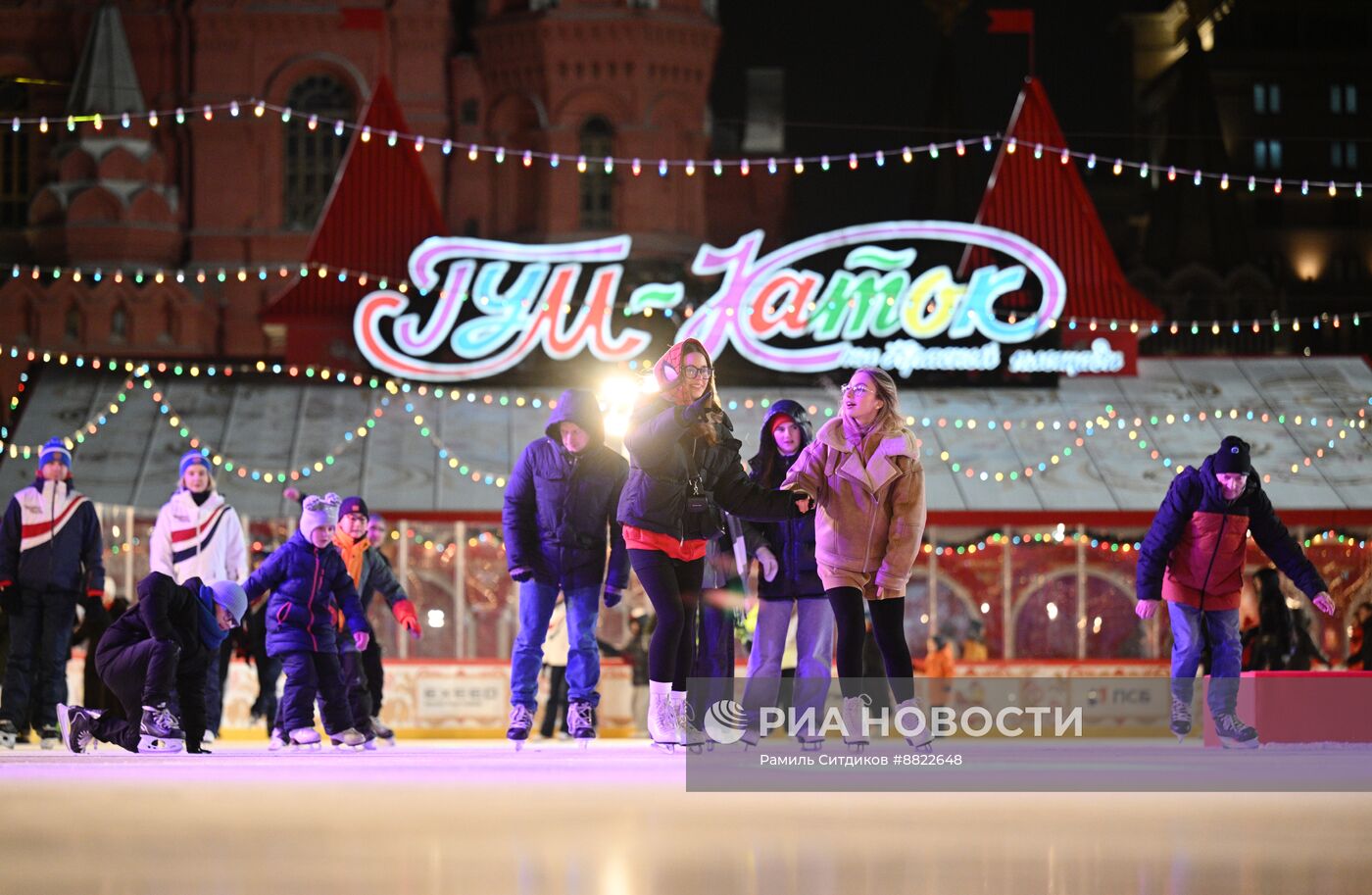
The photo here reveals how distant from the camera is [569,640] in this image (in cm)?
1012

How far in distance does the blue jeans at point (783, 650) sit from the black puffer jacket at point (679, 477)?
837mm

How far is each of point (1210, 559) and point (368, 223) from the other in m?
18.0

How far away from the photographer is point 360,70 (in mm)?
35938

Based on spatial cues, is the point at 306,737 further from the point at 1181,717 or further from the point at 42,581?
the point at 1181,717

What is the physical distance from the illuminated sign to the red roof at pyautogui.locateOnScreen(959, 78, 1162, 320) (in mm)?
1706

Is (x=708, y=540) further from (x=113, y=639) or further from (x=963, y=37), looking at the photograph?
(x=963, y=37)

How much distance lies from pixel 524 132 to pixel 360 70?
2.85 metres

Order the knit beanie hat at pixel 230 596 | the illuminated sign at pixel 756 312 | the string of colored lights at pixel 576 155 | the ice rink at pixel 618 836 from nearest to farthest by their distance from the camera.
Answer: the ice rink at pixel 618 836 < the knit beanie hat at pixel 230 596 < the illuminated sign at pixel 756 312 < the string of colored lights at pixel 576 155

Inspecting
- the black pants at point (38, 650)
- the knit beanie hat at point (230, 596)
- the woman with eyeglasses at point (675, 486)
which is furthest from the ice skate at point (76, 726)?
the woman with eyeglasses at point (675, 486)

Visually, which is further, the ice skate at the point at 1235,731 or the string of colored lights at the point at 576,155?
the string of colored lights at the point at 576,155

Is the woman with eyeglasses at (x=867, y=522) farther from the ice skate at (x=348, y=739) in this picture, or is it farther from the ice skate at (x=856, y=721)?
the ice skate at (x=348, y=739)

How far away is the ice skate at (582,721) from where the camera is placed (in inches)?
392

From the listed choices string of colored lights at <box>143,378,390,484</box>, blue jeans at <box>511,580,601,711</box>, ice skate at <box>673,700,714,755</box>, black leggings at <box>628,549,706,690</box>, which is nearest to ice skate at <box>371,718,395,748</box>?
blue jeans at <box>511,580,601,711</box>

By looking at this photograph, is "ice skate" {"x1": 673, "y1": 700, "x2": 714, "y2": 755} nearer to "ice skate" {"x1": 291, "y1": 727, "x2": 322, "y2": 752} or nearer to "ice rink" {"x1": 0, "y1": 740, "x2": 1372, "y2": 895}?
"ice rink" {"x1": 0, "y1": 740, "x2": 1372, "y2": 895}
